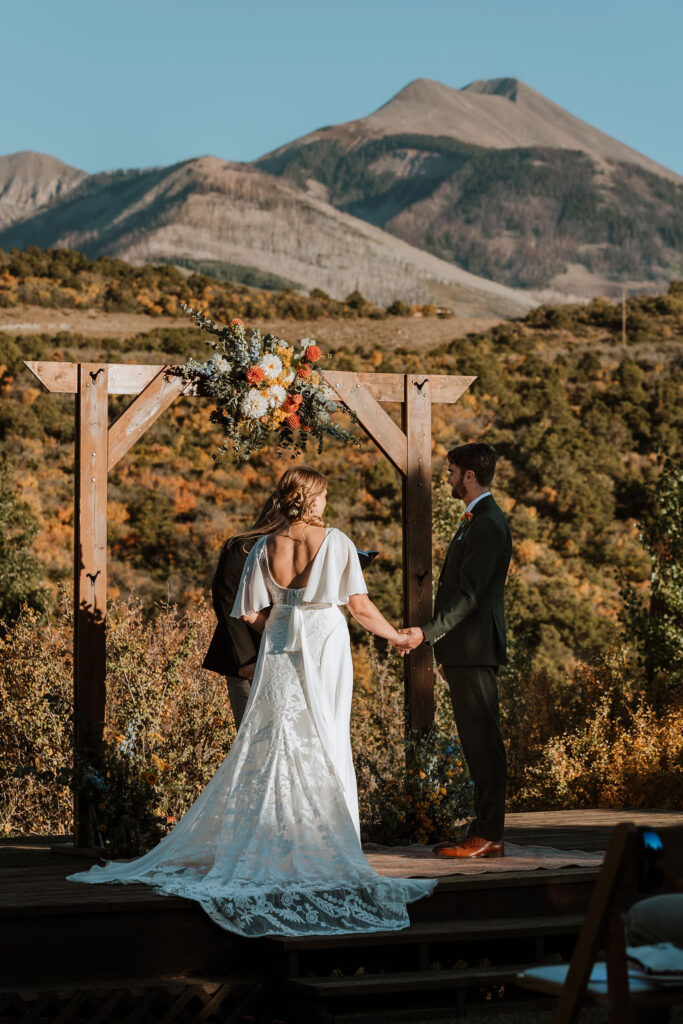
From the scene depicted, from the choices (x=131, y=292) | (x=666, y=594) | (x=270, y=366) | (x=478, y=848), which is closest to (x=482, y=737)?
(x=478, y=848)

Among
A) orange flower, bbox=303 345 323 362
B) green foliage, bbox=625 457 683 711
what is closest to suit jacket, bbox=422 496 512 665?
orange flower, bbox=303 345 323 362

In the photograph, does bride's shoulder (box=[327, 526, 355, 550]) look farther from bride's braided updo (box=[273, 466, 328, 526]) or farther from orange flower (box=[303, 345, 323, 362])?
orange flower (box=[303, 345, 323, 362])

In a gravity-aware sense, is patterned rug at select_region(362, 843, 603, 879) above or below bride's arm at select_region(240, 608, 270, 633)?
below

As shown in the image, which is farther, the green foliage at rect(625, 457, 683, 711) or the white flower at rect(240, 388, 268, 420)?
the green foliage at rect(625, 457, 683, 711)

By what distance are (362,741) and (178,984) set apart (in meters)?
7.80

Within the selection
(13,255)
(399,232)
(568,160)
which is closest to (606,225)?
(568,160)

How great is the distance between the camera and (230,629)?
19.4ft

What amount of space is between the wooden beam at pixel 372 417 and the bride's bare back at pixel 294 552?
1.43m

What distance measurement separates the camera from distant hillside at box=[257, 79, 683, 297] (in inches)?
3885

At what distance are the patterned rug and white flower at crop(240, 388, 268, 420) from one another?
2135 mm

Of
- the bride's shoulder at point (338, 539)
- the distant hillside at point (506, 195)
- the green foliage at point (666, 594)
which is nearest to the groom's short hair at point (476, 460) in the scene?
the bride's shoulder at point (338, 539)

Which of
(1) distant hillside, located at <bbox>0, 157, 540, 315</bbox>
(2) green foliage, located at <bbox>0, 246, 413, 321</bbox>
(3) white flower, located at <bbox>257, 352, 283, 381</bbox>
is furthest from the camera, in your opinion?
(1) distant hillside, located at <bbox>0, 157, 540, 315</bbox>

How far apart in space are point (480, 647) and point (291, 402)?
63.6 inches

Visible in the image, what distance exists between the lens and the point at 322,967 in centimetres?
495
